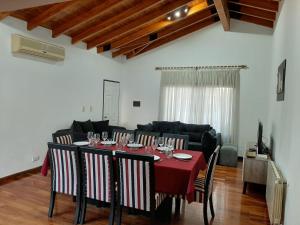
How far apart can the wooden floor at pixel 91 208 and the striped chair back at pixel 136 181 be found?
63 centimetres

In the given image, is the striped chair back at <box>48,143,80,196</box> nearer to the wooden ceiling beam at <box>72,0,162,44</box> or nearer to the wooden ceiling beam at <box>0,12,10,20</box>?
the wooden ceiling beam at <box>0,12,10,20</box>

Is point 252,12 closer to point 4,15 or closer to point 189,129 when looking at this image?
point 189,129

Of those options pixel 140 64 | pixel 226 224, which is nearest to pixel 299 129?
pixel 226 224

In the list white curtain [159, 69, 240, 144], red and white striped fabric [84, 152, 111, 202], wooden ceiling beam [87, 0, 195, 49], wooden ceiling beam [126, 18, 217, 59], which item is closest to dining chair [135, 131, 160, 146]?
red and white striped fabric [84, 152, 111, 202]

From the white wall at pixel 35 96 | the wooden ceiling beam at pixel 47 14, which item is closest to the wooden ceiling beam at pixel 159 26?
the white wall at pixel 35 96

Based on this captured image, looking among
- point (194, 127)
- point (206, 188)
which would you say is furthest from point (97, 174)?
point (194, 127)

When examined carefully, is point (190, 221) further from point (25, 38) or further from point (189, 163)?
point (25, 38)

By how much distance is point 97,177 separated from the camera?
260cm

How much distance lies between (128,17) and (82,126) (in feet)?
8.45

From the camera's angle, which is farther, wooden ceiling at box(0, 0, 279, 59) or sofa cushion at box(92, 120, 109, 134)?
sofa cushion at box(92, 120, 109, 134)

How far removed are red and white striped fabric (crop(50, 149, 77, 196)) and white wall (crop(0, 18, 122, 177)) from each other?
70.0 inches

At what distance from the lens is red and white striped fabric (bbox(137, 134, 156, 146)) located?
391 cm

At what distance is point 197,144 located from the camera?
18.9 feet

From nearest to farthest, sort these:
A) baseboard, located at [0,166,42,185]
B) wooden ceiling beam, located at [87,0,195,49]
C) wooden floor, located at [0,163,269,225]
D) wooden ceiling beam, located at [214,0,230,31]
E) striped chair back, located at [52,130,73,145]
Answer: wooden floor, located at [0,163,269,225] < striped chair back, located at [52,130,73,145] < baseboard, located at [0,166,42,185] < wooden ceiling beam, located at [214,0,230,31] < wooden ceiling beam, located at [87,0,195,49]
